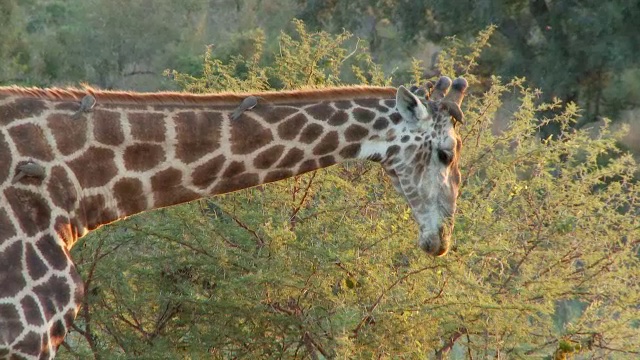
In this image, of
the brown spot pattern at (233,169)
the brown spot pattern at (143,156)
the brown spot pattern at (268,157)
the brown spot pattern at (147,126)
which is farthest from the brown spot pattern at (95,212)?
the brown spot pattern at (268,157)

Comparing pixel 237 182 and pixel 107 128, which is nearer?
pixel 107 128

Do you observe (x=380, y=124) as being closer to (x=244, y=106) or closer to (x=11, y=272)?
(x=244, y=106)

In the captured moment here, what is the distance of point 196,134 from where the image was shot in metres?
6.21

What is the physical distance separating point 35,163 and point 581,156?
12085 millimetres

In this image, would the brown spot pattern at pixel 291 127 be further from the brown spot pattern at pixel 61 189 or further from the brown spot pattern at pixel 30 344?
the brown spot pattern at pixel 30 344

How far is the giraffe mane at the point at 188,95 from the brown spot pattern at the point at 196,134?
0.08 m

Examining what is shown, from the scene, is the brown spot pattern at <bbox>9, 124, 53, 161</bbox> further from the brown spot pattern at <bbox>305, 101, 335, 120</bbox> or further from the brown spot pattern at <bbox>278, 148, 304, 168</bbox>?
the brown spot pattern at <bbox>305, 101, 335, 120</bbox>

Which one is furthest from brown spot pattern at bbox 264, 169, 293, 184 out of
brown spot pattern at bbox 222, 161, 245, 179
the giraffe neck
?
brown spot pattern at bbox 222, 161, 245, 179

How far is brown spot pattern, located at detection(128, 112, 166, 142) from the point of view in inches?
239

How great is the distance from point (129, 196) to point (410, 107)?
144 centimetres

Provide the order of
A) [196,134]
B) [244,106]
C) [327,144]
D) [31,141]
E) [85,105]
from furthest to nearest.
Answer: [327,144] → [244,106] → [196,134] → [85,105] → [31,141]

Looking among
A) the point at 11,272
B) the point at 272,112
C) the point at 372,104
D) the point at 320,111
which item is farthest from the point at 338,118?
the point at 11,272

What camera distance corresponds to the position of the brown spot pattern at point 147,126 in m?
6.08

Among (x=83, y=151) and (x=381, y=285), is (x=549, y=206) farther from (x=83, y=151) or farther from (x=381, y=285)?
(x=83, y=151)
